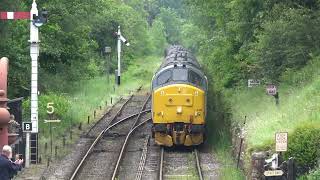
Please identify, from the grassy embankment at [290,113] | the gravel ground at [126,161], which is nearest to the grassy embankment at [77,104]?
the gravel ground at [126,161]

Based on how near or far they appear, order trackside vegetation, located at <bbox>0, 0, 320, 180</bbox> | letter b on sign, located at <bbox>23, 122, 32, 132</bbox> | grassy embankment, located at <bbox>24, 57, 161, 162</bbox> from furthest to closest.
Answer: grassy embankment, located at <bbox>24, 57, 161, 162</bbox>
letter b on sign, located at <bbox>23, 122, 32, 132</bbox>
trackside vegetation, located at <bbox>0, 0, 320, 180</bbox>

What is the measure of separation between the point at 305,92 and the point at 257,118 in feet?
5.97

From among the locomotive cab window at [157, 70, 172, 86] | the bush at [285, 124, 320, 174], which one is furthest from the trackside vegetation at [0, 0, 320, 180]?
the locomotive cab window at [157, 70, 172, 86]

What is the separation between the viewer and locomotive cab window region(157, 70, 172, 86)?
23000mm

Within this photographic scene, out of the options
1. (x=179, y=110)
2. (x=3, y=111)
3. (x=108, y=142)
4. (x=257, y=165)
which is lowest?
(x=108, y=142)

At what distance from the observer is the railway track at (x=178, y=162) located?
18978mm

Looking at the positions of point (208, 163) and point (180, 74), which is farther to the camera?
point (180, 74)

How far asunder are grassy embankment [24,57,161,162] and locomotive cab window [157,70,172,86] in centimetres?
411

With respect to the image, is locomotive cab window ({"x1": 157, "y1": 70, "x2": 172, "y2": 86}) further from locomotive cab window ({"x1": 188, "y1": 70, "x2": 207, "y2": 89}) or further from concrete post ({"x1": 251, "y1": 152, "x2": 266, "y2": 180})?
concrete post ({"x1": 251, "y1": 152, "x2": 266, "y2": 180})

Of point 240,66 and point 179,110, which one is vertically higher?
point 240,66

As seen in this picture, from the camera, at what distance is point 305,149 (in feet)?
46.2

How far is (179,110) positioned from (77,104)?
528 inches

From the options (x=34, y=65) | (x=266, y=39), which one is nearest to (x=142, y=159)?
(x=34, y=65)

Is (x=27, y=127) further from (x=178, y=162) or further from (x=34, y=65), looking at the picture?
(x=178, y=162)
